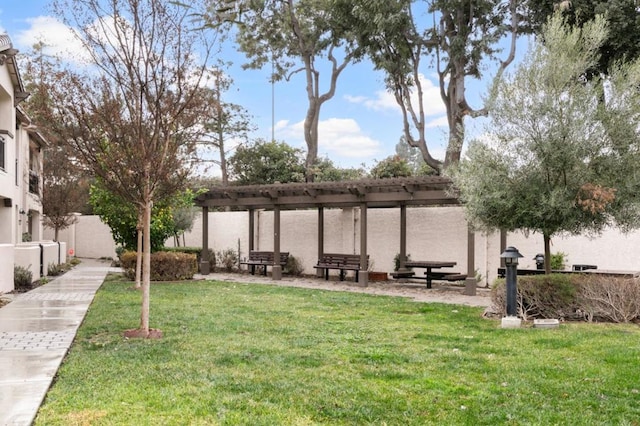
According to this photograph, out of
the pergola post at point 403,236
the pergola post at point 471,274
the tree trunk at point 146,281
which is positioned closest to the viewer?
the tree trunk at point 146,281

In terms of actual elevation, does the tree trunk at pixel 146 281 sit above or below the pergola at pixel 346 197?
below

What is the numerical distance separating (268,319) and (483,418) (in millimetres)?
5602

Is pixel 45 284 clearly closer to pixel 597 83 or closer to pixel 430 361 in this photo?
pixel 430 361

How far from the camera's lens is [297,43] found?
28.8 m

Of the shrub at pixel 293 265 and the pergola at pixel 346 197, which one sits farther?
the shrub at pixel 293 265

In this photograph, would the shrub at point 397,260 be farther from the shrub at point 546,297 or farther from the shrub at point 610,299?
the shrub at point 610,299

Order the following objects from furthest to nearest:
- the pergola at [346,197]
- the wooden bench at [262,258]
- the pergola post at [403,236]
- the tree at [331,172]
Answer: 1. the tree at [331,172]
2. the wooden bench at [262,258]
3. the pergola post at [403,236]
4. the pergola at [346,197]

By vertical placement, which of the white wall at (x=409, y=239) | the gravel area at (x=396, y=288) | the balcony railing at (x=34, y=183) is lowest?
the gravel area at (x=396, y=288)

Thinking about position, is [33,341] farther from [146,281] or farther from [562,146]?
[562,146]

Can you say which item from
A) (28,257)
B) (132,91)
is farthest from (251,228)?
(132,91)

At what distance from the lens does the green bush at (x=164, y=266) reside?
17.0 m

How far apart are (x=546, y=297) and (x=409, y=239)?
8795 millimetres

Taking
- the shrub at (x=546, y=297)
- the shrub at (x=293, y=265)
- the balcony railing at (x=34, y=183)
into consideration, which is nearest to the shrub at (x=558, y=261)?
the shrub at (x=546, y=297)

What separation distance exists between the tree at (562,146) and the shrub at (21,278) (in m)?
11.2
